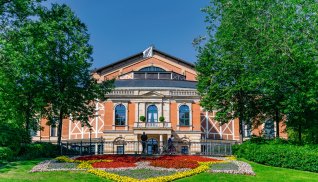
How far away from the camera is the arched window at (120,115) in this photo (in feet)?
138

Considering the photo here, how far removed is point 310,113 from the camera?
23.4m

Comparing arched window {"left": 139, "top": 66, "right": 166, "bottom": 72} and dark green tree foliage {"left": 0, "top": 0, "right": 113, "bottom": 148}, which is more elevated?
arched window {"left": 139, "top": 66, "right": 166, "bottom": 72}

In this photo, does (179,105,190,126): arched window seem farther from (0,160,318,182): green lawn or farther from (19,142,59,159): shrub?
(0,160,318,182): green lawn

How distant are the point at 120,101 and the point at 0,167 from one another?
25551 mm

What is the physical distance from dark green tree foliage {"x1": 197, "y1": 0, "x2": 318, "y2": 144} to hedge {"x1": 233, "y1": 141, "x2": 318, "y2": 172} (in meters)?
2.80

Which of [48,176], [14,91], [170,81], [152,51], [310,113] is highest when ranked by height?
[152,51]

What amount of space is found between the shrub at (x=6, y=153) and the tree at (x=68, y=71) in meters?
6.88

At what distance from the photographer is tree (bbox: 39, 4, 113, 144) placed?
2534 cm

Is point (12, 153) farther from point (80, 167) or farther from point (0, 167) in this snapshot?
point (80, 167)

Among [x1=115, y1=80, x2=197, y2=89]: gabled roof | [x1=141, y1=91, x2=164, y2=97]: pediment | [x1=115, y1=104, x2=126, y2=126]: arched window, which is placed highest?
[x1=115, y1=80, x2=197, y2=89]: gabled roof

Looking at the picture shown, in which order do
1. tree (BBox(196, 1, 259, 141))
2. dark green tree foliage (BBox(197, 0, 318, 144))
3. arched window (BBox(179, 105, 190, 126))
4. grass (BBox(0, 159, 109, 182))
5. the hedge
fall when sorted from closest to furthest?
grass (BBox(0, 159, 109, 182)) < the hedge < dark green tree foliage (BBox(197, 0, 318, 144)) < tree (BBox(196, 1, 259, 141)) < arched window (BBox(179, 105, 190, 126))

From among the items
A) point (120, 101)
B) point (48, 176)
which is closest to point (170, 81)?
point (120, 101)

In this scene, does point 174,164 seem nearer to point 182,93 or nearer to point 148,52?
point 182,93

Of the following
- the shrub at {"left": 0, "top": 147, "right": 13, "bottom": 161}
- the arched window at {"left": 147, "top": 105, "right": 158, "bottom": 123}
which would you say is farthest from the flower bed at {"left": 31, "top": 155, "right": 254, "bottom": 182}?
the arched window at {"left": 147, "top": 105, "right": 158, "bottom": 123}
